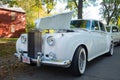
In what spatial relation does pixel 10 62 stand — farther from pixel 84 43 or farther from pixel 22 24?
pixel 22 24

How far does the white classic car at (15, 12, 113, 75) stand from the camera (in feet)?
17.4

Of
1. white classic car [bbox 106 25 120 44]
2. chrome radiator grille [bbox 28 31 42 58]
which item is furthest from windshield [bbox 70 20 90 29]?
white classic car [bbox 106 25 120 44]

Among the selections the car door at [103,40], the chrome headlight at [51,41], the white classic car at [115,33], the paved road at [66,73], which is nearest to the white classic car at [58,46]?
the chrome headlight at [51,41]

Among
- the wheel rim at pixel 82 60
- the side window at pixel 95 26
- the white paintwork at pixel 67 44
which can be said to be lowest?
the wheel rim at pixel 82 60

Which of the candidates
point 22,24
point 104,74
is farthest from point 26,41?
point 22,24

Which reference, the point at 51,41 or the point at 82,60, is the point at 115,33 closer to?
the point at 82,60

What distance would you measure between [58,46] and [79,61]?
35.5 inches

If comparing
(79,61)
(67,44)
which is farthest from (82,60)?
(67,44)

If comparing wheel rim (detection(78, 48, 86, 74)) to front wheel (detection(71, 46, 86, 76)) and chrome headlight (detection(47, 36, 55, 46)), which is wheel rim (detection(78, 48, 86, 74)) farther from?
chrome headlight (detection(47, 36, 55, 46))

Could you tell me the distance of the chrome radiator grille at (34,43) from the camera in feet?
18.4

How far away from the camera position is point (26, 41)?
6.05 meters

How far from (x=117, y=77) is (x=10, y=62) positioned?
3931 mm

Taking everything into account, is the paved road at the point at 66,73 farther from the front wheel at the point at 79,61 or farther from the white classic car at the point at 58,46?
the white classic car at the point at 58,46

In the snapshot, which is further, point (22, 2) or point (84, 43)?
point (22, 2)
